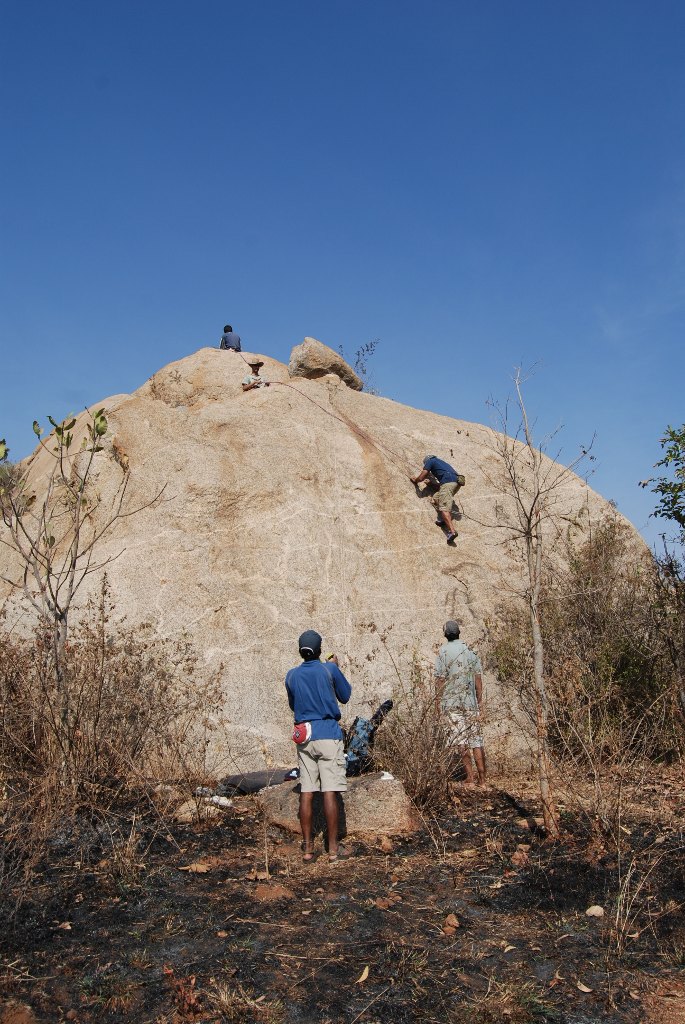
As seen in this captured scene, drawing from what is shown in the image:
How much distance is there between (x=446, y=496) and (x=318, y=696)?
5.09 metres

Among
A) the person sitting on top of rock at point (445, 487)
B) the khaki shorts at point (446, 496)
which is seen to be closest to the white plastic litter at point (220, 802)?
the person sitting on top of rock at point (445, 487)

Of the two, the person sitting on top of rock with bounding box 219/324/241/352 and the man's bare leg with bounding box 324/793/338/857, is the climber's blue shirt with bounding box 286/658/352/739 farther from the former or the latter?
the person sitting on top of rock with bounding box 219/324/241/352

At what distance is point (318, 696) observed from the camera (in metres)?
5.90

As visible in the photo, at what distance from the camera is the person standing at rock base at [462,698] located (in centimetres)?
679

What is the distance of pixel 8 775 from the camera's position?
607cm

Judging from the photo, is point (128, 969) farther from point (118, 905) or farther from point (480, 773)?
point (480, 773)

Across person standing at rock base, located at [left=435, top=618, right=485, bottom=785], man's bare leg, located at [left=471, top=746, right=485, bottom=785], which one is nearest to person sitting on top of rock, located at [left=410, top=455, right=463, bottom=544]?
person standing at rock base, located at [left=435, top=618, right=485, bottom=785]

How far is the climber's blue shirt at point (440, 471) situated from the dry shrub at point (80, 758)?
4.50m

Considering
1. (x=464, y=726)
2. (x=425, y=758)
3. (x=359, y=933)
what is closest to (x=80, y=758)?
(x=425, y=758)

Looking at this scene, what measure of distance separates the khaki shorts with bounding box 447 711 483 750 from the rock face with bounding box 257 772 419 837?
0.72m

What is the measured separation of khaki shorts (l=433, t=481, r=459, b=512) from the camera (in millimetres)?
10484

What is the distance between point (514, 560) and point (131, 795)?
588 centimetres

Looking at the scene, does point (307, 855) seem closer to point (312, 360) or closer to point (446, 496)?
point (446, 496)

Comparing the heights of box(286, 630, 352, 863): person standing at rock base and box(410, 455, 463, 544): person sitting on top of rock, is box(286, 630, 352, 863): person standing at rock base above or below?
below
